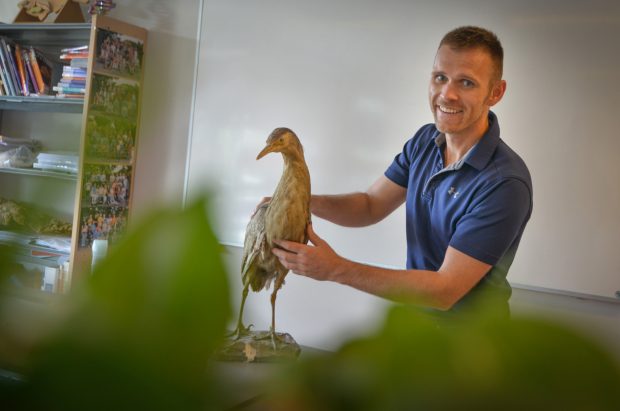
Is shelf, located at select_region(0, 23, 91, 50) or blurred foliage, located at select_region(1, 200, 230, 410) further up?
shelf, located at select_region(0, 23, 91, 50)

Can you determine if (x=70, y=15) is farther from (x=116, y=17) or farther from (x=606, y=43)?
(x=606, y=43)

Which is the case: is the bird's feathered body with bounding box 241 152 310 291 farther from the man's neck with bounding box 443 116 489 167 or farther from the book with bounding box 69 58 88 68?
the book with bounding box 69 58 88 68

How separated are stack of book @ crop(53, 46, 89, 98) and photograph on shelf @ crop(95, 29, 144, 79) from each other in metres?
0.13

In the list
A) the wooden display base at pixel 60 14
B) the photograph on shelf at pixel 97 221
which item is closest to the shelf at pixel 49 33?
the wooden display base at pixel 60 14

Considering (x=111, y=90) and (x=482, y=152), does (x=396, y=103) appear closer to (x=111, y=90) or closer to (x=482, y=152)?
(x=482, y=152)

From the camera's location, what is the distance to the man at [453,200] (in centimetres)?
157

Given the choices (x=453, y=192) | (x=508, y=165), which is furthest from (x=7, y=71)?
(x=508, y=165)

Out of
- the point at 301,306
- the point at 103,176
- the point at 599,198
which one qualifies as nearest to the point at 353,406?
the point at 599,198

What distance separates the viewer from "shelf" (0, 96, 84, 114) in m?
3.73

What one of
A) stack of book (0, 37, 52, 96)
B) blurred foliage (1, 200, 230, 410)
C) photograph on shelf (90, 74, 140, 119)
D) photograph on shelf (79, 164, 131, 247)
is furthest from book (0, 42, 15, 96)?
blurred foliage (1, 200, 230, 410)

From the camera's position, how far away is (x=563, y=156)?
281 cm

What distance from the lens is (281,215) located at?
62.9 inches

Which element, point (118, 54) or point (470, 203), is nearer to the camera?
point (470, 203)

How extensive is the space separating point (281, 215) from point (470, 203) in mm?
521
